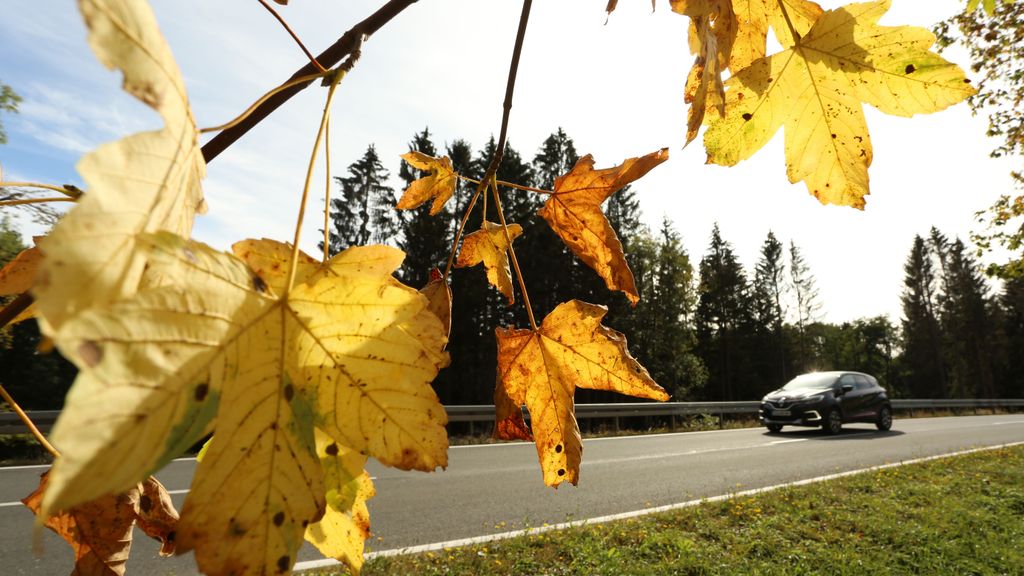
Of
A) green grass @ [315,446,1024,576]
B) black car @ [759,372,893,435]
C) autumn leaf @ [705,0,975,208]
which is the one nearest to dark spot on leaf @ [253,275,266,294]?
autumn leaf @ [705,0,975,208]

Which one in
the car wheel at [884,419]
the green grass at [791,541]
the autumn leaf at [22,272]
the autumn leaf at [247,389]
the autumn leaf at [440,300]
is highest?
the autumn leaf at [22,272]

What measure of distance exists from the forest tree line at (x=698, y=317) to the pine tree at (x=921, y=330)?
2.9 inches

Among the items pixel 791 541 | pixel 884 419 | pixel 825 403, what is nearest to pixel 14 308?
pixel 791 541

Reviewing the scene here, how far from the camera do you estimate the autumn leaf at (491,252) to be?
0.74m

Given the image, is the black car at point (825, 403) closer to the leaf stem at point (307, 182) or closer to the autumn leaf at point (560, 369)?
the autumn leaf at point (560, 369)

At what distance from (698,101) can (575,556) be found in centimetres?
494

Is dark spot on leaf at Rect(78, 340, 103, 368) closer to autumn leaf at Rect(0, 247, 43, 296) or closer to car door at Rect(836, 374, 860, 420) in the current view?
autumn leaf at Rect(0, 247, 43, 296)

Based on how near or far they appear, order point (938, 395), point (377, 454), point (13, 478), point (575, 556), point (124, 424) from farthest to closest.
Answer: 1. point (938, 395)
2. point (13, 478)
3. point (575, 556)
4. point (377, 454)
5. point (124, 424)

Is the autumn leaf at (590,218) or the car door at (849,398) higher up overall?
the autumn leaf at (590,218)

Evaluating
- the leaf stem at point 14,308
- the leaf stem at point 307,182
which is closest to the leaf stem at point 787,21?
the leaf stem at point 307,182

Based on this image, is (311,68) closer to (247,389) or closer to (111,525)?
(247,389)

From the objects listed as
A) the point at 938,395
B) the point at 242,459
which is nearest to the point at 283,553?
the point at 242,459

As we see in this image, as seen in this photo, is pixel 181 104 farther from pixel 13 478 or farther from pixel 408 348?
pixel 13 478

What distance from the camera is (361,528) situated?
1.57 ft
